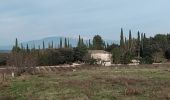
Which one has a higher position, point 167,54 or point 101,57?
point 167,54

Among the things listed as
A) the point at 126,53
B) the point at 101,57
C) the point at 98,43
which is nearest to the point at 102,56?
the point at 101,57

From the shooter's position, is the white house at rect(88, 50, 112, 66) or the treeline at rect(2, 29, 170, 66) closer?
the treeline at rect(2, 29, 170, 66)

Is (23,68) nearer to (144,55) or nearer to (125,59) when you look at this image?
(125,59)

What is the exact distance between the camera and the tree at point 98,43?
12616cm

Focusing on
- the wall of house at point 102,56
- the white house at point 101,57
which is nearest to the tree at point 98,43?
the white house at point 101,57

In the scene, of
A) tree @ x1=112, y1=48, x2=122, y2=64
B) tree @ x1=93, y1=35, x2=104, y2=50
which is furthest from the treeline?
tree @ x1=93, y1=35, x2=104, y2=50

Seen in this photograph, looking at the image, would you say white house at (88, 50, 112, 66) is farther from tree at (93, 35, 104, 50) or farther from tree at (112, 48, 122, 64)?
tree at (93, 35, 104, 50)

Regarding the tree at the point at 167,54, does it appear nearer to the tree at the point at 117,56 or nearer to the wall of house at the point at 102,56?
the tree at the point at 117,56

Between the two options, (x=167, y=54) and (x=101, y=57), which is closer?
(x=167, y=54)

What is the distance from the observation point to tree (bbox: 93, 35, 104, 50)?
126162 mm

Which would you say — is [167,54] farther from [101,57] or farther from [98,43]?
[98,43]

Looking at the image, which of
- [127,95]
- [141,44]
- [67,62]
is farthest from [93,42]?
[127,95]

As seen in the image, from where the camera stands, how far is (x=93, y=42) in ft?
432

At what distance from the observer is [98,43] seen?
131m
